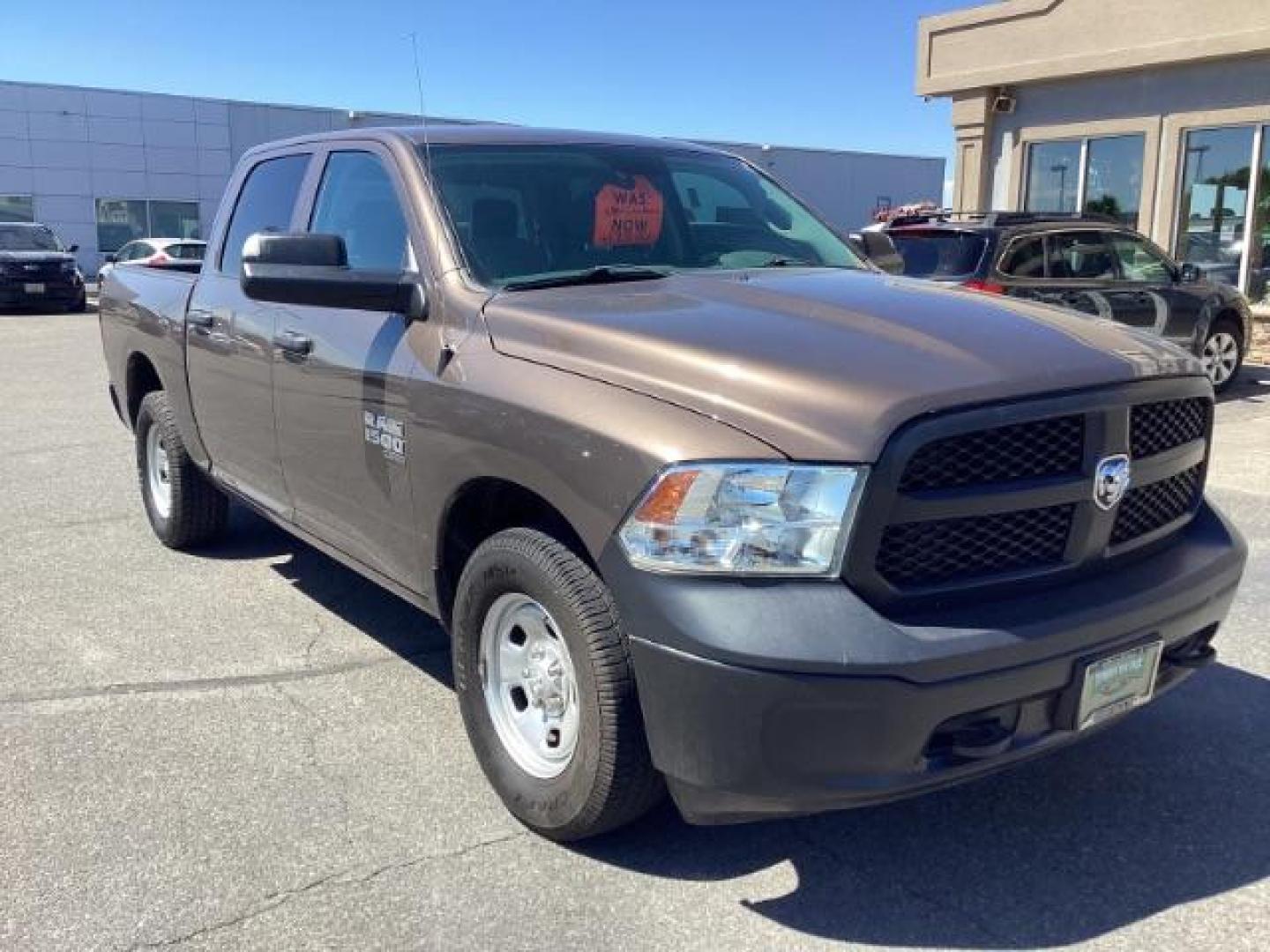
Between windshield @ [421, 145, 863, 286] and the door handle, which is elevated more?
windshield @ [421, 145, 863, 286]

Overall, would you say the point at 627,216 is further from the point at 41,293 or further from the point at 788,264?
the point at 41,293

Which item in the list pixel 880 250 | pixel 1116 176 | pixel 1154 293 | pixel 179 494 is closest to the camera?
pixel 880 250

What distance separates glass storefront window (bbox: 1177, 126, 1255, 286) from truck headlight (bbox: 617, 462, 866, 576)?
13962 millimetres

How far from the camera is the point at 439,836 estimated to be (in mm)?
3201

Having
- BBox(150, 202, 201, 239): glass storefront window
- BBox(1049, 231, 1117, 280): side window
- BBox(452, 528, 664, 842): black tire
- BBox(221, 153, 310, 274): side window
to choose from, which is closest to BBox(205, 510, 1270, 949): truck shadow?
BBox(452, 528, 664, 842): black tire

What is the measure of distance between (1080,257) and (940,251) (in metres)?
1.43

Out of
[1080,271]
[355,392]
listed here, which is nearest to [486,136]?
[355,392]

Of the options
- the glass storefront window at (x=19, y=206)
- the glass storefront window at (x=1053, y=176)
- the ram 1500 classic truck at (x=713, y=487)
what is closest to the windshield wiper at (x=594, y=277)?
the ram 1500 classic truck at (x=713, y=487)

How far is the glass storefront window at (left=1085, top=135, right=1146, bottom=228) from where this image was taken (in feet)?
51.1

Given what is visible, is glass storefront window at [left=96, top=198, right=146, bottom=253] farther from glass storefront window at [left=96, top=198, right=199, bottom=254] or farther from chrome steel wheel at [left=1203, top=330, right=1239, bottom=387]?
chrome steel wheel at [left=1203, top=330, right=1239, bottom=387]

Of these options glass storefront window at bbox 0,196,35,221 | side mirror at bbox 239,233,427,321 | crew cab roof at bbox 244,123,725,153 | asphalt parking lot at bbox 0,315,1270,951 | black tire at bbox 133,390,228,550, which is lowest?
asphalt parking lot at bbox 0,315,1270,951

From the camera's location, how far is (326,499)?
161 inches

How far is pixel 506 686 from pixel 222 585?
8.76ft

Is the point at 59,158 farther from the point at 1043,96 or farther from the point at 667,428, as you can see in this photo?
the point at 667,428
